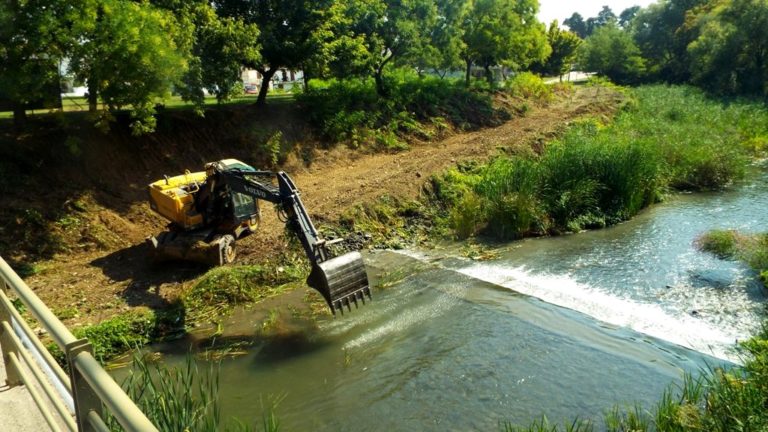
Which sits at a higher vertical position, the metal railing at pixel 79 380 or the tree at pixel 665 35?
the tree at pixel 665 35

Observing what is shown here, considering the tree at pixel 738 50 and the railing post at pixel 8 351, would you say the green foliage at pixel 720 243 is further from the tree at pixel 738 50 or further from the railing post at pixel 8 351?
the tree at pixel 738 50

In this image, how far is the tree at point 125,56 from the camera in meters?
12.5

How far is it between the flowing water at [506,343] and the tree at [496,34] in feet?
75.3

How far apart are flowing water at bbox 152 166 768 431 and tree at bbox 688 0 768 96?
31.2 m

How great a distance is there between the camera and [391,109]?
1017 inches

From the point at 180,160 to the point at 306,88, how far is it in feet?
28.7

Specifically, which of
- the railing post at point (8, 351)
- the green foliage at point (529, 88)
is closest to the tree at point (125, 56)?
the railing post at point (8, 351)

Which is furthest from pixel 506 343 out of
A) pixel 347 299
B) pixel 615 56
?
pixel 615 56

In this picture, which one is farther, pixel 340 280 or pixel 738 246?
pixel 738 246

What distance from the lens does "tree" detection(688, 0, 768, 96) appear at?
37.7 m

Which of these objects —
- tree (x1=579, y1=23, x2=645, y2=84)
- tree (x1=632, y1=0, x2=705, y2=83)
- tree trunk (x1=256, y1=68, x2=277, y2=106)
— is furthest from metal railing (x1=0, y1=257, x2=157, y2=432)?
tree (x1=579, y1=23, x2=645, y2=84)

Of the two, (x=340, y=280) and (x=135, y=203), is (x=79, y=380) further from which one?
(x=135, y=203)

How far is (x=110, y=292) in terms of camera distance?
38.1ft

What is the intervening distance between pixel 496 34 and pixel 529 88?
455 centimetres
